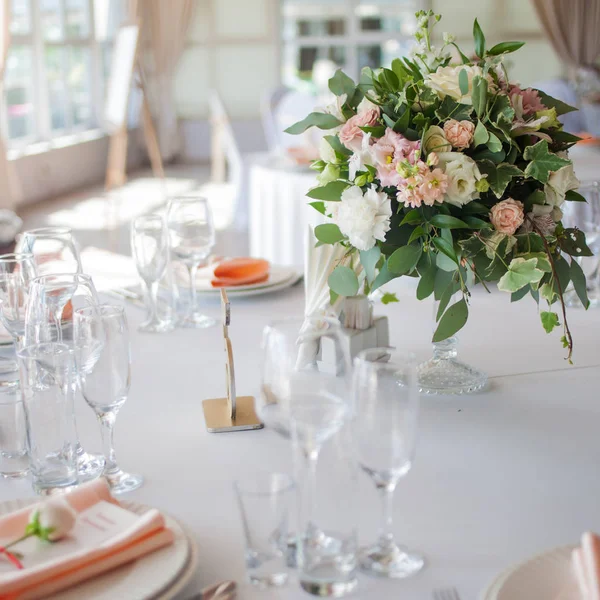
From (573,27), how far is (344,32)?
8.77 feet

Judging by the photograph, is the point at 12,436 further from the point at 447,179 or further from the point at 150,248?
the point at 447,179

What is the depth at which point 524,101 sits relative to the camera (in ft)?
4.29

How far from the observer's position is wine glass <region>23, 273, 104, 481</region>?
115 cm

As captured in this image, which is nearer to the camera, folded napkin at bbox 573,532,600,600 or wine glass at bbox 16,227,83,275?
folded napkin at bbox 573,532,600,600

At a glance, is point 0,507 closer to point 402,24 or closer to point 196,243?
point 196,243

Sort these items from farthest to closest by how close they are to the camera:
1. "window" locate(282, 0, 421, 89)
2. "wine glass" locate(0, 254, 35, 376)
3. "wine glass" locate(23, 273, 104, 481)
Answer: "window" locate(282, 0, 421, 89) < "wine glass" locate(0, 254, 35, 376) < "wine glass" locate(23, 273, 104, 481)

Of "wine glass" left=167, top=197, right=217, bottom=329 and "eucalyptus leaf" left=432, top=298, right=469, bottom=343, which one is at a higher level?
"wine glass" left=167, top=197, right=217, bottom=329

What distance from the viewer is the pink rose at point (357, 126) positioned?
127 centimetres

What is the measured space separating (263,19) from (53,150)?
327 centimetres

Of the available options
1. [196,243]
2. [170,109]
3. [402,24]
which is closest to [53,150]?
[170,109]

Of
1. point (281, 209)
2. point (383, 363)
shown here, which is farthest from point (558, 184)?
point (281, 209)

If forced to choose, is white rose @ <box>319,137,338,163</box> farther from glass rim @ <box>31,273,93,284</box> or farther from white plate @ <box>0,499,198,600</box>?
white plate @ <box>0,499,198,600</box>

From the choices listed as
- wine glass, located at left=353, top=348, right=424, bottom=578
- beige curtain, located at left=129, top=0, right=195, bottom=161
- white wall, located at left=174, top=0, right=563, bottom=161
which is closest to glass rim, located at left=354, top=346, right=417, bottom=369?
wine glass, located at left=353, top=348, right=424, bottom=578

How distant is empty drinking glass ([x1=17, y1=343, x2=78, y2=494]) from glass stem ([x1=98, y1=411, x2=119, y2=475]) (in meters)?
0.04
